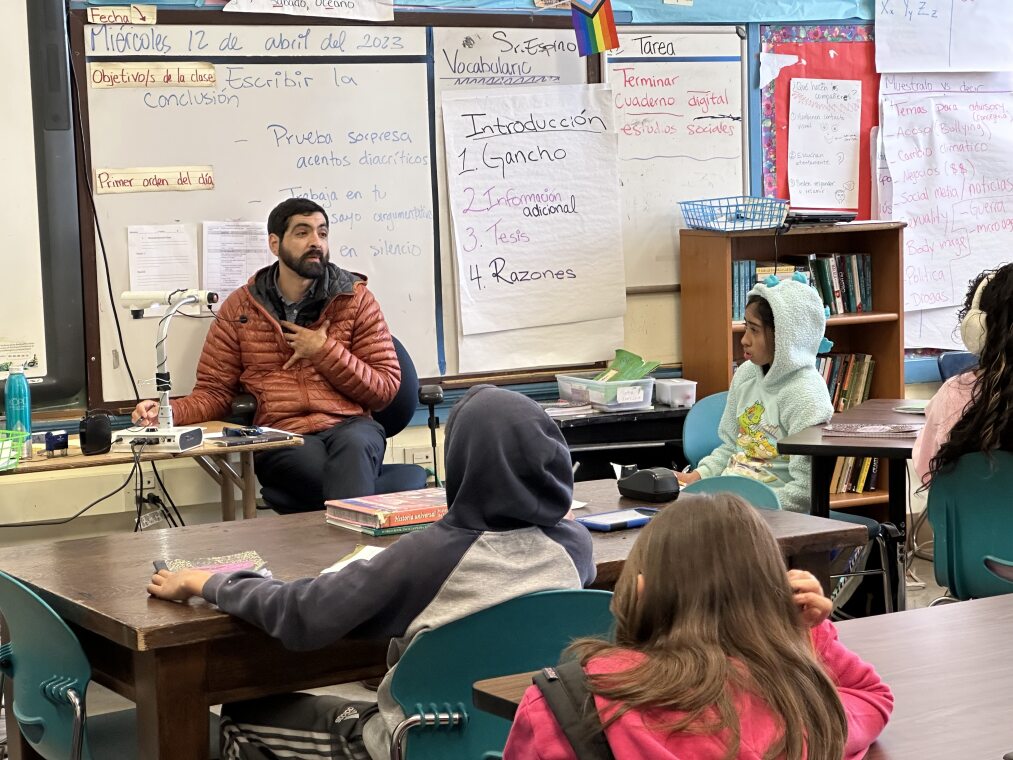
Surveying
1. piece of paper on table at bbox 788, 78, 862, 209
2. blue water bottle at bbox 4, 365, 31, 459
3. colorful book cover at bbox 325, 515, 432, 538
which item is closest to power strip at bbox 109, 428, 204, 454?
blue water bottle at bbox 4, 365, 31, 459

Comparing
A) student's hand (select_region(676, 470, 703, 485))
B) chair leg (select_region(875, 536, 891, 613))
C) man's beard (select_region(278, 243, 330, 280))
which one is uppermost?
man's beard (select_region(278, 243, 330, 280))

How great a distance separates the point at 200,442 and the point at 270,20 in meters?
1.60

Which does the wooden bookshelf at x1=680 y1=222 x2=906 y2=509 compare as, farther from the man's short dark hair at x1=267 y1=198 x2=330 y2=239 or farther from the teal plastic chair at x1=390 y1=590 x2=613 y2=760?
the teal plastic chair at x1=390 y1=590 x2=613 y2=760

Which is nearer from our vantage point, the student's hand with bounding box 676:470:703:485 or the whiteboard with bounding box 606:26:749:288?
the student's hand with bounding box 676:470:703:485

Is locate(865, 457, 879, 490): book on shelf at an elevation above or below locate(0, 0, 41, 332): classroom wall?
below

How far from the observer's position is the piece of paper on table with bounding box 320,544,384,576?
2301 millimetres

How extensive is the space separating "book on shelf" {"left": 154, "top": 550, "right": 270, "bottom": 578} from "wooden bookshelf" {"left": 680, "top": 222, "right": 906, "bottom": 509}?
9.63 feet

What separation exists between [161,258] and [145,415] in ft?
2.34

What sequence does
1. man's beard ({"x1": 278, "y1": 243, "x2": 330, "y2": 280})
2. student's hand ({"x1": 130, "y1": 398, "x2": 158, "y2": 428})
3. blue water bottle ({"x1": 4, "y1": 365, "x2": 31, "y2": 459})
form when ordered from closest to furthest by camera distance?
blue water bottle ({"x1": 4, "y1": 365, "x2": 31, "y2": 459})
student's hand ({"x1": 130, "y1": 398, "x2": 158, "y2": 428})
man's beard ({"x1": 278, "y1": 243, "x2": 330, "y2": 280})

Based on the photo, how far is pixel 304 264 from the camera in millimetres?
4340

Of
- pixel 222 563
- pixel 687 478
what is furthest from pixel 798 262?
pixel 222 563

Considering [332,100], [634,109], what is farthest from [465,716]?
[634,109]

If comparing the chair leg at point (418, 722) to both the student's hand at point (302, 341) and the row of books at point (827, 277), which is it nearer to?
the student's hand at point (302, 341)

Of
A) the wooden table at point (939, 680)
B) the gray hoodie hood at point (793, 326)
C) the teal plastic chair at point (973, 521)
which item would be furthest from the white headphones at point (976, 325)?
the wooden table at point (939, 680)
